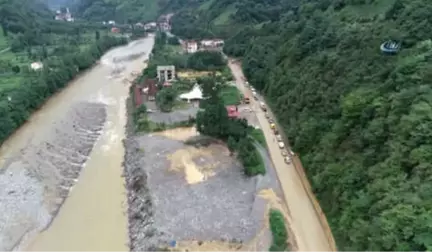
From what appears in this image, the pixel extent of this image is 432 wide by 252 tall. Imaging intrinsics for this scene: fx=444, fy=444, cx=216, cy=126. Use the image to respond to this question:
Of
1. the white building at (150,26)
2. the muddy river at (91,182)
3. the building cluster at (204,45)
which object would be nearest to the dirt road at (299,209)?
the muddy river at (91,182)

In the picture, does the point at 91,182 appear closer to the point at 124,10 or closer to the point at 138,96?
the point at 138,96

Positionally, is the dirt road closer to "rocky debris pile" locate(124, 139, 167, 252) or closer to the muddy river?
"rocky debris pile" locate(124, 139, 167, 252)

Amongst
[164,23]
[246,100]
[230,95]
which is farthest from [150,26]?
[246,100]

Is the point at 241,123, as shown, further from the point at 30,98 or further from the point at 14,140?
the point at 30,98

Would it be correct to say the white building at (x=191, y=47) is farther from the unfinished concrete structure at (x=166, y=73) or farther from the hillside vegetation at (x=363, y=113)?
the hillside vegetation at (x=363, y=113)

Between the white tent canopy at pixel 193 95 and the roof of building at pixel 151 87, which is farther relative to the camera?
the roof of building at pixel 151 87

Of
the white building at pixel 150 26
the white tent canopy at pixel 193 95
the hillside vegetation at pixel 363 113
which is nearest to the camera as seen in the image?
the hillside vegetation at pixel 363 113

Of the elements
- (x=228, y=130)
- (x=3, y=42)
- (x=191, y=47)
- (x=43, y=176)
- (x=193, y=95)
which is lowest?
(x=43, y=176)
